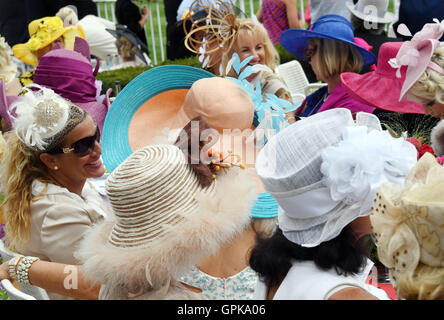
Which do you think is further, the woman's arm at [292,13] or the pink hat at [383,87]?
the woman's arm at [292,13]

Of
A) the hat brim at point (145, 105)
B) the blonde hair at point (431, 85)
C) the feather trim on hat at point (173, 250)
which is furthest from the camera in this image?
the hat brim at point (145, 105)

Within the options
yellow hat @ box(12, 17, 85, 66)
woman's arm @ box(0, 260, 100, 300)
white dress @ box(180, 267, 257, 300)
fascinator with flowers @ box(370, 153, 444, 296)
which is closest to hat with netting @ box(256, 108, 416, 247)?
fascinator with flowers @ box(370, 153, 444, 296)

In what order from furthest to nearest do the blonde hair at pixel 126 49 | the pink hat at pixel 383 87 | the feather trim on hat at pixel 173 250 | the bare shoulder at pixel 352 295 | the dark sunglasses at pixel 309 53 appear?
1. the blonde hair at pixel 126 49
2. the dark sunglasses at pixel 309 53
3. the pink hat at pixel 383 87
4. the feather trim on hat at pixel 173 250
5. the bare shoulder at pixel 352 295

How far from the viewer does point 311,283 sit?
1.51m

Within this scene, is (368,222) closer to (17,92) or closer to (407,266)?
(407,266)

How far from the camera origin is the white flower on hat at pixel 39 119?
2.39 meters

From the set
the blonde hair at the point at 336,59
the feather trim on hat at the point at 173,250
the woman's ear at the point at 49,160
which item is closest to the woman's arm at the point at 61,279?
the feather trim on hat at the point at 173,250

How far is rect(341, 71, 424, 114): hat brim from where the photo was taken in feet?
10.2

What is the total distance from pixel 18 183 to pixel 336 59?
2322mm

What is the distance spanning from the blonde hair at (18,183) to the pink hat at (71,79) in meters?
1.03

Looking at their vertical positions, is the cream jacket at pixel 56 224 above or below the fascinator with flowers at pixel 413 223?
below

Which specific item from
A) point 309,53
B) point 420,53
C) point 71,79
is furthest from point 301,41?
point 71,79

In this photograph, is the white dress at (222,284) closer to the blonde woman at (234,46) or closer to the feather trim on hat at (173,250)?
the feather trim on hat at (173,250)

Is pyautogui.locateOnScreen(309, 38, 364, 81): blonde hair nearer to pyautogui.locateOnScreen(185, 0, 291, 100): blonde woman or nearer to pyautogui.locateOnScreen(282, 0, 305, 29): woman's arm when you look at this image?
pyautogui.locateOnScreen(185, 0, 291, 100): blonde woman
